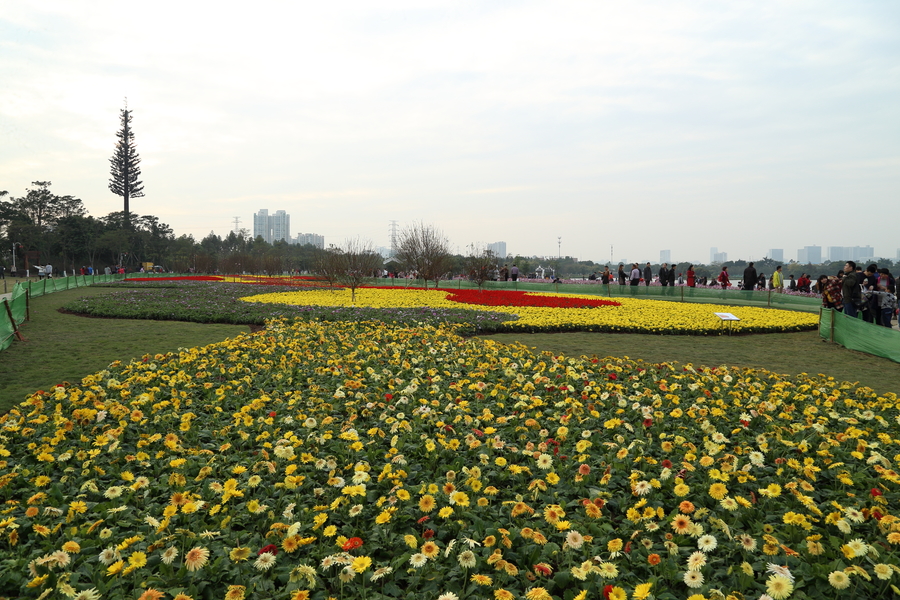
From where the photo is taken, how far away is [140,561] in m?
2.60

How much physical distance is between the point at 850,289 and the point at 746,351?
144 inches

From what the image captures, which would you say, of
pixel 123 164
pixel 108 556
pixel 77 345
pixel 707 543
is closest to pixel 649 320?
pixel 707 543

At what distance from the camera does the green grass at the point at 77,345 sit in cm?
721

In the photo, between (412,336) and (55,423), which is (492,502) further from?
(412,336)

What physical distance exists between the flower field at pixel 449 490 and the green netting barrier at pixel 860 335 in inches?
153

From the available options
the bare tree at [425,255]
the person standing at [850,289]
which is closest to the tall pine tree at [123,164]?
the bare tree at [425,255]

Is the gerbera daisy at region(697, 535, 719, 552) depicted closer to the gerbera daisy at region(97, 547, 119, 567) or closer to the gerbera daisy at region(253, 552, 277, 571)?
the gerbera daisy at region(253, 552, 277, 571)

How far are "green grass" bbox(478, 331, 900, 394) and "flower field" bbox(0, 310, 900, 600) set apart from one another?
2.55 metres

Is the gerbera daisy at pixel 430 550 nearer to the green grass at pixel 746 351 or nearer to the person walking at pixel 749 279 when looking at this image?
the green grass at pixel 746 351

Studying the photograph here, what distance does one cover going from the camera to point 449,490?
3340 mm

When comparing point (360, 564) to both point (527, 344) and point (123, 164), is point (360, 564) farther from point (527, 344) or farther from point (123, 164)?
point (123, 164)

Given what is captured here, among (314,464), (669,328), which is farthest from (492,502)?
(669,328)

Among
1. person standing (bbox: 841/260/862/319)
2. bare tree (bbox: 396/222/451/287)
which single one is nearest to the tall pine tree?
bare tree (bbox: 396/222/451/287)

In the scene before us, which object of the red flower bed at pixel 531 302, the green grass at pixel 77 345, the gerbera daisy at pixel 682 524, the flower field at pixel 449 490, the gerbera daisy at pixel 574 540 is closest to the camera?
the flower field at pixel 449 490
